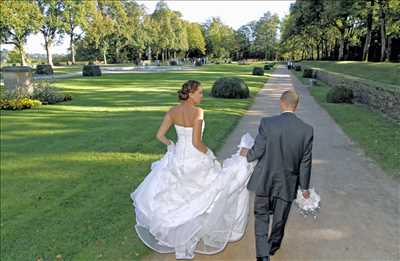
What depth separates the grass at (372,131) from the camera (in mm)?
7805

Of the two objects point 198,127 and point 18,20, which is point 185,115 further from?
point 18,20

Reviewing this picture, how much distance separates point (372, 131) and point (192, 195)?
28.6 feet

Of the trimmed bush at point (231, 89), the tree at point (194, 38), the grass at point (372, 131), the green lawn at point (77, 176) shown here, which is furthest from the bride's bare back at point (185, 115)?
the tree at point (194, 38)

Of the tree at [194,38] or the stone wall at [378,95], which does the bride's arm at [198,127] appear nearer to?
the stone wall at [378,95]

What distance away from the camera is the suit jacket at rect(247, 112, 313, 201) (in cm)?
327

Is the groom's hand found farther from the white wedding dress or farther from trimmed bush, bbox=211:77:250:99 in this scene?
trimmed bush, bbox=211:77:250:99

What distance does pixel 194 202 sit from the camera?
3865 millimetres

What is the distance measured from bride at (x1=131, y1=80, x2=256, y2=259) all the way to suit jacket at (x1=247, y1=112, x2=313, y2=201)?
1.23ft

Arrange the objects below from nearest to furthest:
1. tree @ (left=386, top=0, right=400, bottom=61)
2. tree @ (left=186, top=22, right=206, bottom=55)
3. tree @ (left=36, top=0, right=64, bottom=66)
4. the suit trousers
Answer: the suit trousers
tree @ (left=386, top=0, right=400, bottom=61)
tree @ (left=36, top=0, right=64, bottom=66)
tree @ (left=186, top=22, right=206, bottom=55)

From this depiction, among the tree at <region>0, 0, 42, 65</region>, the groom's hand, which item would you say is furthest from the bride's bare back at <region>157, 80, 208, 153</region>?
the tree at <region>0, 0, 42, 65</region>

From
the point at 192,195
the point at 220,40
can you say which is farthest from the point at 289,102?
the point at 220,40

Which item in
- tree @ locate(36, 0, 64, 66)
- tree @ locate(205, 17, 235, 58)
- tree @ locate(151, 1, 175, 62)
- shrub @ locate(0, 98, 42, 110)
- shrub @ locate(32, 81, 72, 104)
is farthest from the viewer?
tree @ locate(205, 17, 235, 58)

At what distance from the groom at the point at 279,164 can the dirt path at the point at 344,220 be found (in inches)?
30.8

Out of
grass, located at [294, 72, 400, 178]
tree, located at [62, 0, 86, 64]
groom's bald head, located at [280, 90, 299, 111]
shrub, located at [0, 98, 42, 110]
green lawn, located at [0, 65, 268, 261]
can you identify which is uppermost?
tree, located at [62, 0, 86, 64]
